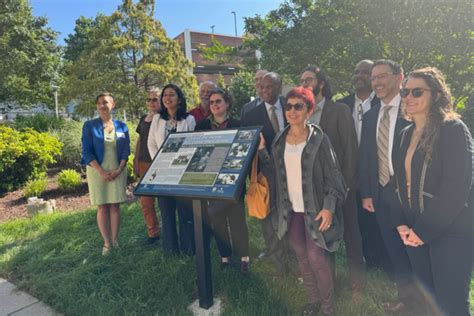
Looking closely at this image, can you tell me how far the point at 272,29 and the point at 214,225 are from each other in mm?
8643

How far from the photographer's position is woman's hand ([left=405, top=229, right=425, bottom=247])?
1971 millimetres

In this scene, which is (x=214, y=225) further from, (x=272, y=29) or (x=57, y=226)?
(x=272, y=29)

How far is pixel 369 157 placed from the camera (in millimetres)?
2688

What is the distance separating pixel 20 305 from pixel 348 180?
343 cm

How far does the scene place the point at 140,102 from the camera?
46.4ft

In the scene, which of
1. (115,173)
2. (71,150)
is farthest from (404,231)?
(71,150)

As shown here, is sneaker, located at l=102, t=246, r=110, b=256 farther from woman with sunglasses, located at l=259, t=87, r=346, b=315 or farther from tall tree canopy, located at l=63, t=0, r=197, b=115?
tall tree canopy, located at l=63, t=0, r=197, b=115

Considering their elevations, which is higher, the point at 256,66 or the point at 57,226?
the point at 256,66

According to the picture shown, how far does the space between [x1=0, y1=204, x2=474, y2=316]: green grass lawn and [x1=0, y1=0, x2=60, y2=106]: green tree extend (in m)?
15.0

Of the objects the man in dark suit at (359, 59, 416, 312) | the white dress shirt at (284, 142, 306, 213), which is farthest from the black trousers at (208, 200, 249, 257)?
the man in dark suit at (359, 59, 416, 312)

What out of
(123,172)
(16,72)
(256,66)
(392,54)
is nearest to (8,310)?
(123,172)

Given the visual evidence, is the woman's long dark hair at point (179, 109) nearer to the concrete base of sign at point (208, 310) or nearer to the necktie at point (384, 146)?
the concrete base of sign at point (208, 310)

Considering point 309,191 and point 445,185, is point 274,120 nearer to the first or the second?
point 309,191

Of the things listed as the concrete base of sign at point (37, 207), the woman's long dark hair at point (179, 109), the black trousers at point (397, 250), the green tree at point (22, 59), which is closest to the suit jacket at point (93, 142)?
the woman's long dark hair at point (179, 109)
